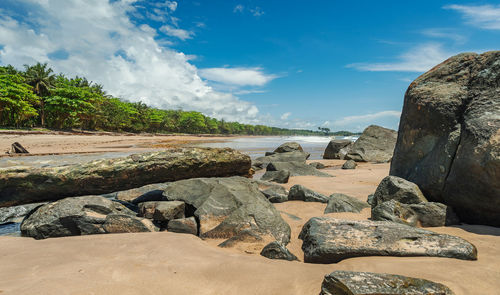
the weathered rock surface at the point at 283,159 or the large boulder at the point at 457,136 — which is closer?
the large boulder at the point at 457,136

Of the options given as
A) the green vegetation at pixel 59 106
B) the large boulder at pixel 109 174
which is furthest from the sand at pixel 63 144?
the large boulder at pixel 109 174

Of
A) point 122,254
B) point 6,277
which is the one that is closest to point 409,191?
point 122,254

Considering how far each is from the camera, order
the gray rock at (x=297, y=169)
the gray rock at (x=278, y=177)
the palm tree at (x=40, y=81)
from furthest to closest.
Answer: the palm tree at (x=40, y=81) → the gray rock at (x=297, y=169) → the gray rock at (x=278, y=177)

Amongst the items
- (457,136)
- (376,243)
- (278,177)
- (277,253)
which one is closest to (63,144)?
(278,177)

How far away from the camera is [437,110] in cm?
427

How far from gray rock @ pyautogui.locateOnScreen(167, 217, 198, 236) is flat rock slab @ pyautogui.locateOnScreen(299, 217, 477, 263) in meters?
1.81

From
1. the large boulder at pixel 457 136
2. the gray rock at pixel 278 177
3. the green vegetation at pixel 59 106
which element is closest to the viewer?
the large boulder at pixel 457 136

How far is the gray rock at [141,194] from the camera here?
18.1 ft

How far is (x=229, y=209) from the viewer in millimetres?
4238

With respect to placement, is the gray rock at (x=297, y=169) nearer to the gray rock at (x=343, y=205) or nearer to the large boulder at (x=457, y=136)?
the large boulder at (x=457, y=136)

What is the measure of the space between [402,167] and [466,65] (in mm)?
2165

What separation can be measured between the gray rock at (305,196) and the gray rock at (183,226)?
2593 mm

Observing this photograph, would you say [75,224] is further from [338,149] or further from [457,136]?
[338,149]

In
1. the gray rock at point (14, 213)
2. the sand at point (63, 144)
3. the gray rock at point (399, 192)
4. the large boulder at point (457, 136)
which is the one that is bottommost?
the gray rock at point (14, 213)
